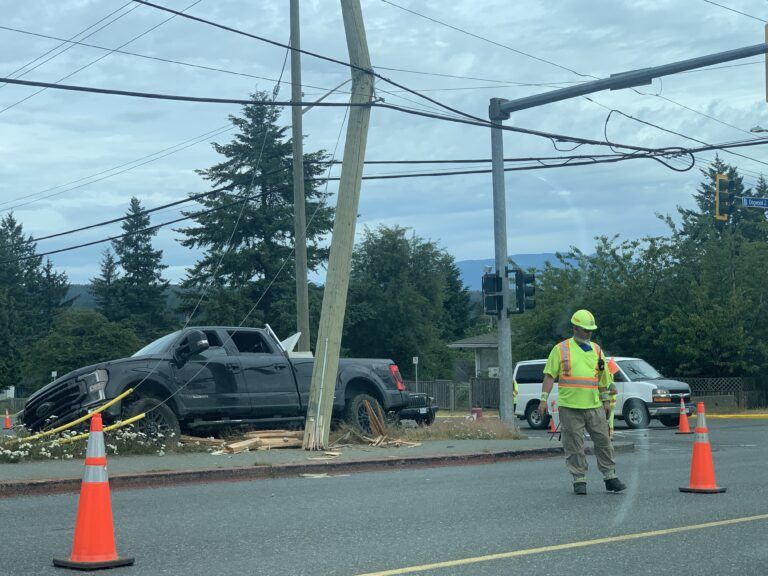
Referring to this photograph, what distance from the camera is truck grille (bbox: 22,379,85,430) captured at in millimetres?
15586

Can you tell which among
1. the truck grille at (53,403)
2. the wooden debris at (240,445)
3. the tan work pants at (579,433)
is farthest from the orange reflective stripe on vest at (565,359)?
the truck grille at (53,403)

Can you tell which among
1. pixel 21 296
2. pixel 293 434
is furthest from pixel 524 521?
pixel 21 296

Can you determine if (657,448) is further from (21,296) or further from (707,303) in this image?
(21,296)

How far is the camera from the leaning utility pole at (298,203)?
24891 millimetres

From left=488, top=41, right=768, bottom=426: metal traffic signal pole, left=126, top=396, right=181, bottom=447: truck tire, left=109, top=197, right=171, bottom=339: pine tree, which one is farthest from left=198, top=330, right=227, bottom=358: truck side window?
left=109, top=197, right=171, bottom=339: pine tree

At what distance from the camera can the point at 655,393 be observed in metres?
26.7

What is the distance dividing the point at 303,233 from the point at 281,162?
33.1 meters

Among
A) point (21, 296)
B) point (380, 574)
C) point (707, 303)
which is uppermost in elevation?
Answer: point (21, 296)

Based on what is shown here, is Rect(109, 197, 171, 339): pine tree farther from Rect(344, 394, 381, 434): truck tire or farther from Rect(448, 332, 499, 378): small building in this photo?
Rect(344, 394, 381, 434): truck tire

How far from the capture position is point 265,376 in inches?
685

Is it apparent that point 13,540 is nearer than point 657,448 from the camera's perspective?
Yes

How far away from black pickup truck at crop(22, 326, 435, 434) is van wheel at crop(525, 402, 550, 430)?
1055 centimetres

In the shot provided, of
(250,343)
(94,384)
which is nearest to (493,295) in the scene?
(250,343)

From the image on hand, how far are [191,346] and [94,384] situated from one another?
1511mm
